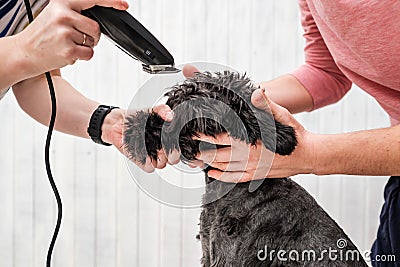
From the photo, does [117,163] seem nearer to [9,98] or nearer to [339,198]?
[9,98]

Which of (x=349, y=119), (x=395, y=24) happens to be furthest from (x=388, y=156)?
(x=349, y=119)

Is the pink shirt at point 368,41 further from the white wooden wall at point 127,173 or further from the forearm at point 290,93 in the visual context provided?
the white wooden wall at point 127,173

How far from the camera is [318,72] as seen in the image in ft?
3.70

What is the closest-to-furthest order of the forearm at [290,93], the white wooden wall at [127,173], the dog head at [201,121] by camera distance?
the dog head at [201,121], the forearm at [290,93], the white wooden wall at [127,173]

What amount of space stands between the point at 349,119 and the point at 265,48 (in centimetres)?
29

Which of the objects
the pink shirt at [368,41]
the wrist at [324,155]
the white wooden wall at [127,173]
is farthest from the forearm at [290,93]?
the white wooden wall at [127,173]

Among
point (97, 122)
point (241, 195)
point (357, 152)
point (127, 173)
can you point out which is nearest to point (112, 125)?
point (97, 122)

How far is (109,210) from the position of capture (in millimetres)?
1642

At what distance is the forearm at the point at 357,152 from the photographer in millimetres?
799

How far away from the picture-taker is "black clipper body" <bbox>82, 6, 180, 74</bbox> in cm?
71

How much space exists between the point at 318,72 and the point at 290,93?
0.09m

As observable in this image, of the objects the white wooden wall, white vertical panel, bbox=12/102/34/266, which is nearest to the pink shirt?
the white wooden wall

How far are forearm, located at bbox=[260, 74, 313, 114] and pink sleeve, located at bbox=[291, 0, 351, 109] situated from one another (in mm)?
12

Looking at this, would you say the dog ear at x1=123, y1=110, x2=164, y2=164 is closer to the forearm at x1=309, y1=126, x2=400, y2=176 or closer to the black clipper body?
the black clipper body
